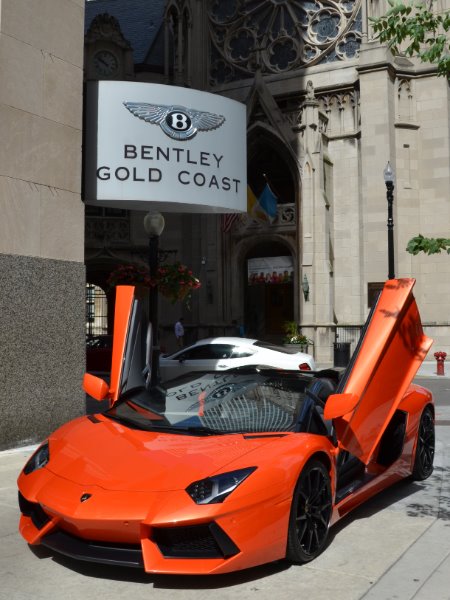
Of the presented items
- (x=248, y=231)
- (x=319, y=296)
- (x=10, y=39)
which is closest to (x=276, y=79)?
(x=248, y=231)

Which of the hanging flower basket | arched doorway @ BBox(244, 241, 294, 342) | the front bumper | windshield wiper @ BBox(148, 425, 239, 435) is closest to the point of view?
the front bumper

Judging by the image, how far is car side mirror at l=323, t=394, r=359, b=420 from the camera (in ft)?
15.5

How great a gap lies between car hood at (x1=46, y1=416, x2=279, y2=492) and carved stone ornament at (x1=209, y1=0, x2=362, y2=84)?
2910 centimetres

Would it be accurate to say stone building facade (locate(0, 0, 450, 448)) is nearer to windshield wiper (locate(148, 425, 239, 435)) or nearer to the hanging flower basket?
the hanging flower basket

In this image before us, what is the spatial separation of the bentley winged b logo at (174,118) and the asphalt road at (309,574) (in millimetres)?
6946

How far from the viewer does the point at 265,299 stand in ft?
112

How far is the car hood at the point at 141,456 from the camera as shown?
4.21m

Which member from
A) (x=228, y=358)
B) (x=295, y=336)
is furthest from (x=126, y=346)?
(x=295, y=336)

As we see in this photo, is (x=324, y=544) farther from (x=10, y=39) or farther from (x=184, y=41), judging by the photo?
(x=184, y=41)

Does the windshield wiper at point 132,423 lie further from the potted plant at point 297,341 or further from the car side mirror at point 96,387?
the potted plant at point 297,341

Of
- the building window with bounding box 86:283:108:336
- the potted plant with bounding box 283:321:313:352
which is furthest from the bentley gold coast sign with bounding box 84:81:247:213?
the building window with bounding box 86:283:108:336

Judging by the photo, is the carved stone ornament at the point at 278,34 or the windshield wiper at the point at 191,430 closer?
the windshield wiper at the point at 191,430

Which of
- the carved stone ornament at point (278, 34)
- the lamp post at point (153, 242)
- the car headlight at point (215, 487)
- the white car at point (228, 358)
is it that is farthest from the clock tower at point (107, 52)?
the car headlight at point (215, 487)

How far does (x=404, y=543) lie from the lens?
4.95 meters
